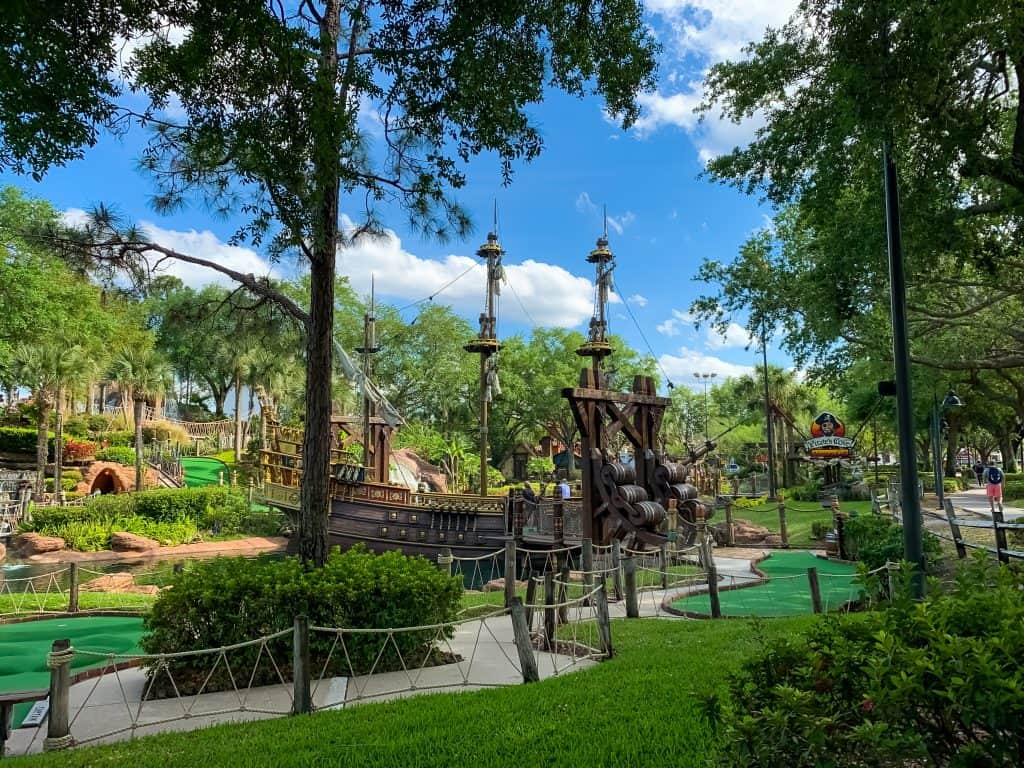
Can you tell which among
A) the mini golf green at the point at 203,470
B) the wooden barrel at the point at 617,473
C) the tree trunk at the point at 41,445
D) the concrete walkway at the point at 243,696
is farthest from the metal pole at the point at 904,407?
the mini golf green at the point at 203,470

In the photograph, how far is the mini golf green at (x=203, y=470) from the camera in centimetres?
4012

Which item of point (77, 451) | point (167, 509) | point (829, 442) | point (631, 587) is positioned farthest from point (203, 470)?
point (631, 587)

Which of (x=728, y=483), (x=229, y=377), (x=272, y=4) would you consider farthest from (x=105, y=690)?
(x=229, y=377)

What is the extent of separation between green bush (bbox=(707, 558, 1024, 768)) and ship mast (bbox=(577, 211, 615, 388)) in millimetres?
33177

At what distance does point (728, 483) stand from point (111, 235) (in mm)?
43917

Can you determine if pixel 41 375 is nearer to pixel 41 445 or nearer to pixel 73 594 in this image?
pixel 41 445

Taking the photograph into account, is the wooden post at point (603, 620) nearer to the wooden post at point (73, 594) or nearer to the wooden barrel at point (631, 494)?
the wooden barrel at point (631, 494)

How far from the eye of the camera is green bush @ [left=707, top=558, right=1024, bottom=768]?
2.28m

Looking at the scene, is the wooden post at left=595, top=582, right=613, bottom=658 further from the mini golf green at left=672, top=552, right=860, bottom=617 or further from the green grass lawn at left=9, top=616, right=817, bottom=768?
the mini golf green at left=672, top=552, right=860, bottom=617

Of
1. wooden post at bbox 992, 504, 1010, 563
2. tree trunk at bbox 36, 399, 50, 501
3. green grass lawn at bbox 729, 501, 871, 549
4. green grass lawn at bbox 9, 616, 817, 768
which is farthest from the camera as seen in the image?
tree trunk at bbox 36, 399, 50, 501

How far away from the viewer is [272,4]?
6.68 metres

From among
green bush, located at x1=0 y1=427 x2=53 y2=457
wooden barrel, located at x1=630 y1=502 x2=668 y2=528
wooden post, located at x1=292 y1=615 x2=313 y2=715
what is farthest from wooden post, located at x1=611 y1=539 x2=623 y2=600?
green bush, located at x1=0 y1=427 x2=53 y2=457

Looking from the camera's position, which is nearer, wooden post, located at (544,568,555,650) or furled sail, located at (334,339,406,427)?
wooden post, located at (544,568,555,650)

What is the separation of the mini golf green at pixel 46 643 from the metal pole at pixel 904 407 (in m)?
9.31
